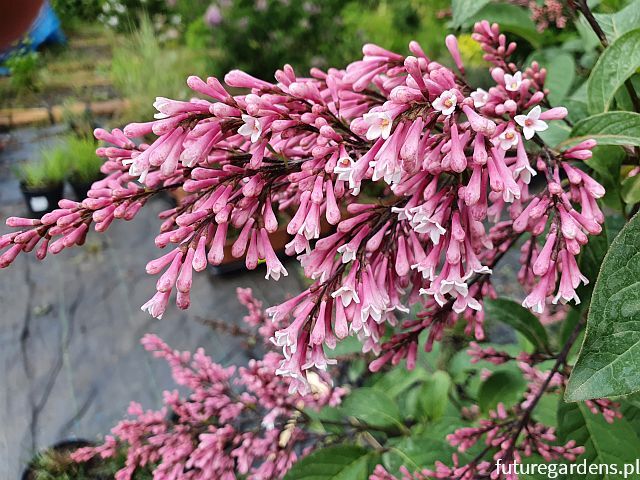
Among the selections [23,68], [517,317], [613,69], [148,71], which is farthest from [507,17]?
[23,68]

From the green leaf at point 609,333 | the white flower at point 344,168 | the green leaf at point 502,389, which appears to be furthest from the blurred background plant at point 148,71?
the green leaf at point 609,333

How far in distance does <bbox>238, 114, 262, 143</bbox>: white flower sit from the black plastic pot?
2713 mm

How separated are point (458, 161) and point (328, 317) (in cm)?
22

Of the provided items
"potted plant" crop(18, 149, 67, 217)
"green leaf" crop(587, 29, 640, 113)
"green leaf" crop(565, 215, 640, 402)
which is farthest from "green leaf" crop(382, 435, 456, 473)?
"potted plant" crop(18, 149, 67, 217)

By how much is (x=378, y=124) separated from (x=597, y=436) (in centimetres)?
63

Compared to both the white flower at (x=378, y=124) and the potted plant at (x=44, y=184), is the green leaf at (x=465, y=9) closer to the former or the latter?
the white flower at (x=378, y=124)

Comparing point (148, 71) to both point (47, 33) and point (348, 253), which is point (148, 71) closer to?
point (47, 33)

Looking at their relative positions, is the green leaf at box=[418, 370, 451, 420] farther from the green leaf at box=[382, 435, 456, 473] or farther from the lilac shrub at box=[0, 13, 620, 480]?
the lilac shrub at box=[0, 13, 620, 480]

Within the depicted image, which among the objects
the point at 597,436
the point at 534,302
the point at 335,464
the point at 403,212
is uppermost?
the point at 403,212

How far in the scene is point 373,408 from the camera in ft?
3.91

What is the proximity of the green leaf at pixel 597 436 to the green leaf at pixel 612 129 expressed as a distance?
44cm

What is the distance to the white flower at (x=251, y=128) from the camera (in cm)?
53

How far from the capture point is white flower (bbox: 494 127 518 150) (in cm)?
54

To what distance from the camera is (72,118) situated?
3809 mm
